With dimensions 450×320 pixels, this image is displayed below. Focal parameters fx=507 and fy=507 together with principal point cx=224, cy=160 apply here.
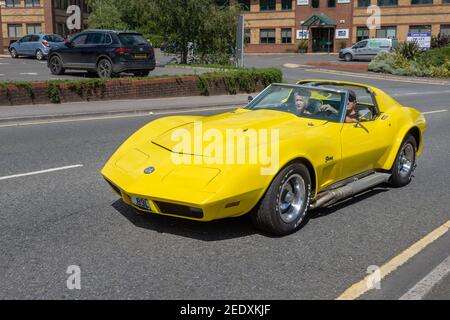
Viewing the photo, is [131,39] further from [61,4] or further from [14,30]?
[61,4]

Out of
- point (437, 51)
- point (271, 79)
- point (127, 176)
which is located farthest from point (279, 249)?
point (437, 51)

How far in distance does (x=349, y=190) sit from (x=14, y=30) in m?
63.6

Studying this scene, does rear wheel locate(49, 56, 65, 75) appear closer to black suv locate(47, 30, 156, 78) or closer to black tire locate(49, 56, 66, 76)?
black tire locate(49, 56, 66, 76)

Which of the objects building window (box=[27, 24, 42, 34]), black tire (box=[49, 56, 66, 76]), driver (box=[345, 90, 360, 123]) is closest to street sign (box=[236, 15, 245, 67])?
black tire (box=[49, 56, 66, 76])

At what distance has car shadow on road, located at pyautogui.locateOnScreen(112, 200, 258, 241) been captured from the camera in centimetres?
495

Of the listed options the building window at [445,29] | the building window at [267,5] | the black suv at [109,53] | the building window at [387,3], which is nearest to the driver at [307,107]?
the black suv at [109,53]

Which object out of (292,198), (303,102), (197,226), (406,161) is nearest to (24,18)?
(406,161)

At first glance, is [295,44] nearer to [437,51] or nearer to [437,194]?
[437,51]

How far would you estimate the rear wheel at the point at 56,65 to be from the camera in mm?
21422

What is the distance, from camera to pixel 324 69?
37.9 meters

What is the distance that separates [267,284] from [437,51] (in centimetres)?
3894

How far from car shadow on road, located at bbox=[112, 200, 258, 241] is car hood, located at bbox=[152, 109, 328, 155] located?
2.54 feet

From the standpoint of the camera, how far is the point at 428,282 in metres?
4.04
